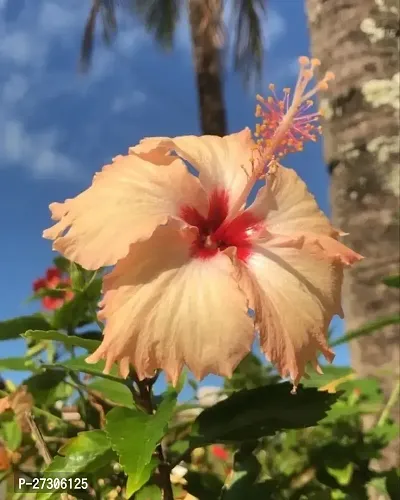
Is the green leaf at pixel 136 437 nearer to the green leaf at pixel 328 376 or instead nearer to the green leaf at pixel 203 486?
the green leaf at pixel 203 486

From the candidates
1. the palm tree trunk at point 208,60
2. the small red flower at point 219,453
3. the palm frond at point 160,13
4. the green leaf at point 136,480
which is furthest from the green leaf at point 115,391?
the palm frond at point 160,13

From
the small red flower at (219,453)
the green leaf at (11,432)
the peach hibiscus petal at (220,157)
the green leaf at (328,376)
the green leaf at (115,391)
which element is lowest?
the small red flower at (219,453)

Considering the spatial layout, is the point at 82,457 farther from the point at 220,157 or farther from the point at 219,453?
the point at 219,453

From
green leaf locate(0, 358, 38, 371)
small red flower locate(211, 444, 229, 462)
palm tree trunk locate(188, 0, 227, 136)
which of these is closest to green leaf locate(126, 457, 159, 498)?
green leaf locate(0, 358, 38, 371)

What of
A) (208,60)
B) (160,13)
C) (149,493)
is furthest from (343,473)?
(160,13)

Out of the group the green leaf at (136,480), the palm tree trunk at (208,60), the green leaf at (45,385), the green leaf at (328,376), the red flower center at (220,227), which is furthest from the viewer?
the palm tree trunk at (208,60)

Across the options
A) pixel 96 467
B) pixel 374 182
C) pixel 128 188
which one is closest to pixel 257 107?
pixel 128 188

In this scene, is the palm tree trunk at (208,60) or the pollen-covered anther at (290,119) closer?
the pollen-covered anther at (290,119)

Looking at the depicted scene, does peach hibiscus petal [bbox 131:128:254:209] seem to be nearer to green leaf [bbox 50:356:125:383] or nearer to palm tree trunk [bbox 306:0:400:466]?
green leaf [bbox 50:356:125:383]
